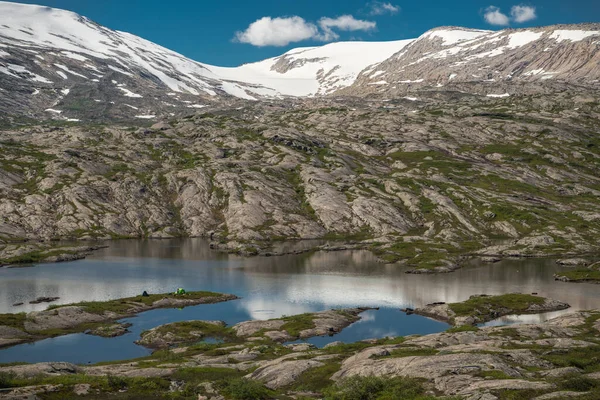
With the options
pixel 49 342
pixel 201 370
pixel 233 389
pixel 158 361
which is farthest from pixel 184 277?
pixel 233 389

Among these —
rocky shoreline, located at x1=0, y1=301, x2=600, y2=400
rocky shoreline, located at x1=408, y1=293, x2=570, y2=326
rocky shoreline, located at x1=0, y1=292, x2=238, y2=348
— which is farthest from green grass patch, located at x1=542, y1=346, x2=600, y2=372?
rocky shoreline, located at x1=0, y1=292, x2=238, y2=348

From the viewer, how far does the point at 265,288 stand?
511 feet

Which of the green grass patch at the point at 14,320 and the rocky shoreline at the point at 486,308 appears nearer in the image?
the green grass patch at the point at 14,320

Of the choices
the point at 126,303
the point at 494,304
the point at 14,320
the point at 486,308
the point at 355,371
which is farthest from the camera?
the point at 494,304

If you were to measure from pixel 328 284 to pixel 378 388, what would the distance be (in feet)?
375

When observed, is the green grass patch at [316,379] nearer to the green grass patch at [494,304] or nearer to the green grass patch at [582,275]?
the green grass patch at [494,304]

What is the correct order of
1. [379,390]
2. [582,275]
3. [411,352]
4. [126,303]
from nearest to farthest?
1. [379,390]
2. [411,352]
3. [126,303]
4. [582,275]

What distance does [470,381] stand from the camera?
164ft

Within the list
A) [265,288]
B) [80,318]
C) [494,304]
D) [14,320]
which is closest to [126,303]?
[80,318]

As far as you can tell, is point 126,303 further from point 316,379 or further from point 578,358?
point 578,358

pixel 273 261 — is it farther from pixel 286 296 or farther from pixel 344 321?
pixel 344 321

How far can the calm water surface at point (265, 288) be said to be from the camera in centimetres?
10738

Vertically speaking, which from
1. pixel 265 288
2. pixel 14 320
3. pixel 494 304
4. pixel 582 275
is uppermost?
pixel 14 320

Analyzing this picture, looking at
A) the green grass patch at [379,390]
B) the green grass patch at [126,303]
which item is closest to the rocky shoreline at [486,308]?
the green grass patch at [126,303]
